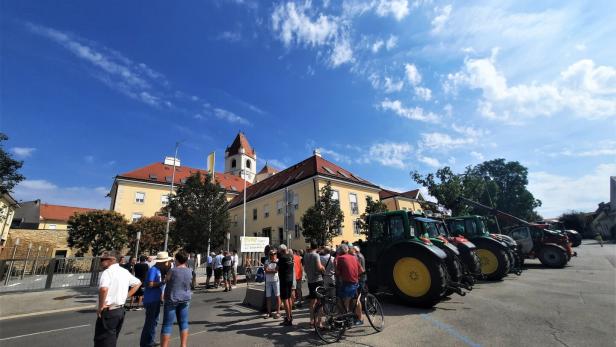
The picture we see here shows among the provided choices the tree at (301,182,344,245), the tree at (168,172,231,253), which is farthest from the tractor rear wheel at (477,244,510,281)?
the tree at (168,172,231,253)

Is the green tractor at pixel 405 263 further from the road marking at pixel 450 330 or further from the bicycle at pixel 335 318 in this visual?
the bicycle at pixel 335 318

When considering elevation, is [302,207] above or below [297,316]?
above

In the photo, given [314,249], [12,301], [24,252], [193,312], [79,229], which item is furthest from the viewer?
[24,252]

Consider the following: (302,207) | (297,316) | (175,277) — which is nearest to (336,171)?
(302,207)

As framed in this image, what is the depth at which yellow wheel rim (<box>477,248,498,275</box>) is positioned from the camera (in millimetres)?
10941

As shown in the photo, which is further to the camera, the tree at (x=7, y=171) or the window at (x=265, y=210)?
the window at (x=265, y=210)

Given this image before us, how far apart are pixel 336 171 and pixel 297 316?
24.1m

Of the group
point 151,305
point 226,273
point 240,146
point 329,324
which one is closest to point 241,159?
point 240,146

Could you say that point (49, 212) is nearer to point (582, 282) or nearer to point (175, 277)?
point (175, 277)

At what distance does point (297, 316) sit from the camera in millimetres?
7148

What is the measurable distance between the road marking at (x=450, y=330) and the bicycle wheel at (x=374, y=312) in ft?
3.89

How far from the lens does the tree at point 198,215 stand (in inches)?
661

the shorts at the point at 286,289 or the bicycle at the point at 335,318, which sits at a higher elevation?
the shorts at the point at 286,289

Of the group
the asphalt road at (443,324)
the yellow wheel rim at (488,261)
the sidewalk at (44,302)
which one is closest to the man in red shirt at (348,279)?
the asphalt road at (443,324)
